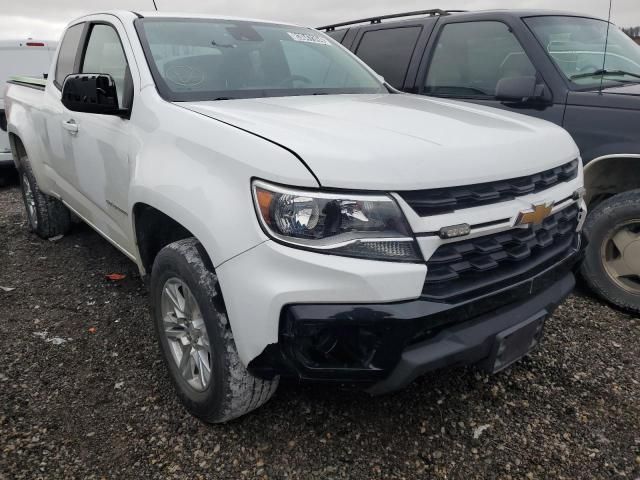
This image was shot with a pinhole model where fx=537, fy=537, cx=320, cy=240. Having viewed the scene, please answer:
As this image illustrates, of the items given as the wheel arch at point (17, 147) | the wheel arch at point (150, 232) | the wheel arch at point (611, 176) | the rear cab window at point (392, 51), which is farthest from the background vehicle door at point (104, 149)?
the wheel arch at point (611, 176)

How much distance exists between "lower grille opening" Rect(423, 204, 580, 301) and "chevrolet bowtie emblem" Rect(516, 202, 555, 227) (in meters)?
0.04

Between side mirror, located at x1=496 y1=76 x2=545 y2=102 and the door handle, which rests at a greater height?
side mirror, located at x1=496 y1=76 x2=545 y2=102

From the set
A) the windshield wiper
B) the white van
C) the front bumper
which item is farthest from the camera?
the white van

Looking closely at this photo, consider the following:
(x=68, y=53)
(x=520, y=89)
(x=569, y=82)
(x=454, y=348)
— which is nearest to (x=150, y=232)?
(x=454, y=348)

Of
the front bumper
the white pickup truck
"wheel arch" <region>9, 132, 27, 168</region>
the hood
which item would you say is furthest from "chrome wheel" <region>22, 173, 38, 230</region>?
the front bumper

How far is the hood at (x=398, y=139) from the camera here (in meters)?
1.68

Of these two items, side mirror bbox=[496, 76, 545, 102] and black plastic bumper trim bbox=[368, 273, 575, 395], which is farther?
side mirror bbox=[496, 76, 545, 102]

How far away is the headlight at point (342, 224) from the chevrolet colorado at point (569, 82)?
6.86ft

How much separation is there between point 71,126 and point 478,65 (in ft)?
8.98

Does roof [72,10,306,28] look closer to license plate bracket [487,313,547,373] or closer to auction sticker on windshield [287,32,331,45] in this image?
auction sticker on windshield [287,32,331,45]

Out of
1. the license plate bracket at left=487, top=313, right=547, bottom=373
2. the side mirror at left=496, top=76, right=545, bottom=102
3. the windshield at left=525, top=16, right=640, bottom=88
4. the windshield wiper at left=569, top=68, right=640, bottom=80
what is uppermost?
the windshield at left=525, top=16, right=640, bottom=88

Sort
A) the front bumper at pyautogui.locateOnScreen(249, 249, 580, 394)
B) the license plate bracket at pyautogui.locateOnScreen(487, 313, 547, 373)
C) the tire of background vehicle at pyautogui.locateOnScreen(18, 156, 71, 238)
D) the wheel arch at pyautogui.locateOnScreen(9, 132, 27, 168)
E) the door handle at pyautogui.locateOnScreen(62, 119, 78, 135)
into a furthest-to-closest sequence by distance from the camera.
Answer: the wheel arch at pyautogui.locateOnScreen(9, 132, 27, 168)
the tire of background vehicle at pyautogui.locateOnScreen(18, 156, 71, 238)
the door handle at pyautogui.locateOnScreen(62, 119, 78, 135)
the license plate bracket at pyautogui.locateOnScreen(487, 313, 547, 373)
the front bumper at pyautogui.locateOnScreen(249, 249, 580, 394)

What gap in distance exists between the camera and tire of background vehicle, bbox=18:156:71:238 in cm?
450

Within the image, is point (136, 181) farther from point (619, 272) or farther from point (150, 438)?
point (619, 272)
